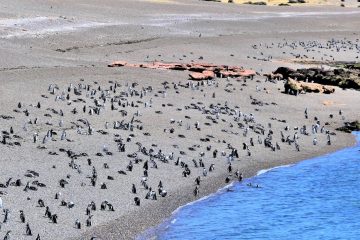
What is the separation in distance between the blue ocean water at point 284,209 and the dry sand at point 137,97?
0.63m

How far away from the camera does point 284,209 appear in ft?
83.4

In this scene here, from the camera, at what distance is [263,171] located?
95.7 feet

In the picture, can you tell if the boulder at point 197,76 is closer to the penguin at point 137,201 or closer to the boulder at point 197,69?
the boulder at point 197,69

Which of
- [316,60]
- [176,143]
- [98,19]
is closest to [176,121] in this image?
[176,143]

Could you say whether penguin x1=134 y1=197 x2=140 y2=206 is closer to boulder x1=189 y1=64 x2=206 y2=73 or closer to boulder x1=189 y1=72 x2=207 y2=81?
boulder x1=189 y1=72 x2=207 y2=81

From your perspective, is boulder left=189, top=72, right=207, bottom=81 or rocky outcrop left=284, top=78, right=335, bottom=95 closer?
rocky outcrop left=284, top=78, right=335, bottom=95

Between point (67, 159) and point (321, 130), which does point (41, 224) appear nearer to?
point (67, 159)

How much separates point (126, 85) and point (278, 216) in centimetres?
1710

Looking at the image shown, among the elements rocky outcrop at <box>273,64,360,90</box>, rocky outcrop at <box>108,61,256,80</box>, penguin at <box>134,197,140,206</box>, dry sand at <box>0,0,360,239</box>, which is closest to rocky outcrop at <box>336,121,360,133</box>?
dry sand at <box>0,0,360,239</box>

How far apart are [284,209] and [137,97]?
1390cm

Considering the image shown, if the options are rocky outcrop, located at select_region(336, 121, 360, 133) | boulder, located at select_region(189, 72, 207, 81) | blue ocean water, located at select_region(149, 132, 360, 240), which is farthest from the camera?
boulder, located at select_region(189, 72, 207, 81)

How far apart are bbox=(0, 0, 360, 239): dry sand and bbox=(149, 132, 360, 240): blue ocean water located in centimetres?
63

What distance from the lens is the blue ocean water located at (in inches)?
891

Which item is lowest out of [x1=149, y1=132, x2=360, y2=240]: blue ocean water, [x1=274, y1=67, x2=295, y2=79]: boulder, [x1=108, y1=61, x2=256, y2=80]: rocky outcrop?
[x1=149, y1=132, x2=360, y2=240]: blue ocean water
